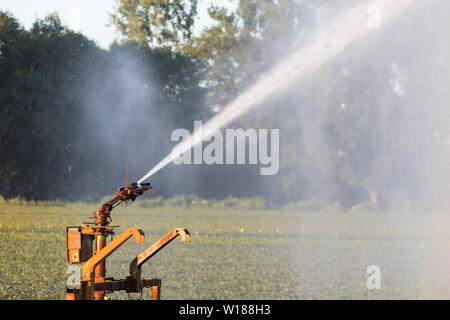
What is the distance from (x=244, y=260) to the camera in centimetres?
1992

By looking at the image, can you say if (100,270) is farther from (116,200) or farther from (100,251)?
(116,200)

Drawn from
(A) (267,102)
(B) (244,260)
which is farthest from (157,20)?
(B) (244,260)

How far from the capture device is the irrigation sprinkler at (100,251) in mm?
5105

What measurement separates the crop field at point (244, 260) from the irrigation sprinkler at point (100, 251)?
26.4 feet

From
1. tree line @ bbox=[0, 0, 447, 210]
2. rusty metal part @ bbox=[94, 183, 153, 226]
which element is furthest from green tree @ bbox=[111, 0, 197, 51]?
rusty metal part @ bbox=[94, 183, 153, 226]

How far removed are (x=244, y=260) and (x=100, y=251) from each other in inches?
589

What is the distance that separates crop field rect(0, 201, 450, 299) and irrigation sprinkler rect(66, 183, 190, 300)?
8047mm

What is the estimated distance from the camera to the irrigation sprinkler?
5.11m

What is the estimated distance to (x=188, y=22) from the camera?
5172 centimetres

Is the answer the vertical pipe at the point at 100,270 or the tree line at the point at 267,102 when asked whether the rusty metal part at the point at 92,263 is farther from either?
the tree line at the point at 267,102

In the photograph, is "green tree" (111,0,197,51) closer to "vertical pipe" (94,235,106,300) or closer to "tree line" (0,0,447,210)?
"tree line" (0,0,447,210)

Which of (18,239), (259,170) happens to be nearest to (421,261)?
(18,239)

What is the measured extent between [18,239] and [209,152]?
99.9ft
